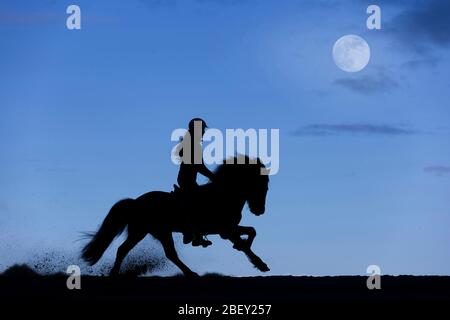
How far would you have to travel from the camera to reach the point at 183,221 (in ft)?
51.2

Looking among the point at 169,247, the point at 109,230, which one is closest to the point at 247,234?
the point at 169,247

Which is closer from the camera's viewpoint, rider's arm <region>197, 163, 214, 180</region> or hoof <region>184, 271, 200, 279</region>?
rider's arm <region>197, 163, 214, 180</region>

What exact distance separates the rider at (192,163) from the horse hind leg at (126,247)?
954 mm

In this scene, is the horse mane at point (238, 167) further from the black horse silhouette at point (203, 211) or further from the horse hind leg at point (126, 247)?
the horse hind leg at point (126, 247)

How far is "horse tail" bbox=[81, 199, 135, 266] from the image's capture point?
1589cm

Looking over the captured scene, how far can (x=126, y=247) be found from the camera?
15.9 metres

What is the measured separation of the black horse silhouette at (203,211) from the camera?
598 inches

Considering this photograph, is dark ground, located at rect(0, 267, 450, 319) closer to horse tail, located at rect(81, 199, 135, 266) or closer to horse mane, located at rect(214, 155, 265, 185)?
horse tail, located at rect(81, 199, 135, 266)

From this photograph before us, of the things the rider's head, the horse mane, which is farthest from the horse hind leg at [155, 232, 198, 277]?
the rider's head

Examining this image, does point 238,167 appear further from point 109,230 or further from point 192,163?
point 109,230

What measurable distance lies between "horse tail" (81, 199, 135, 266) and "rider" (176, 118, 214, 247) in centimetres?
125

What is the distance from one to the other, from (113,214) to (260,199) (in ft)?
9.43

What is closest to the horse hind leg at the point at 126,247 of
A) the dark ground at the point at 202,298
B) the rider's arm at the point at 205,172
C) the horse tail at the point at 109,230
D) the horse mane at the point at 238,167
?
the horse tail at the point at 109,230
